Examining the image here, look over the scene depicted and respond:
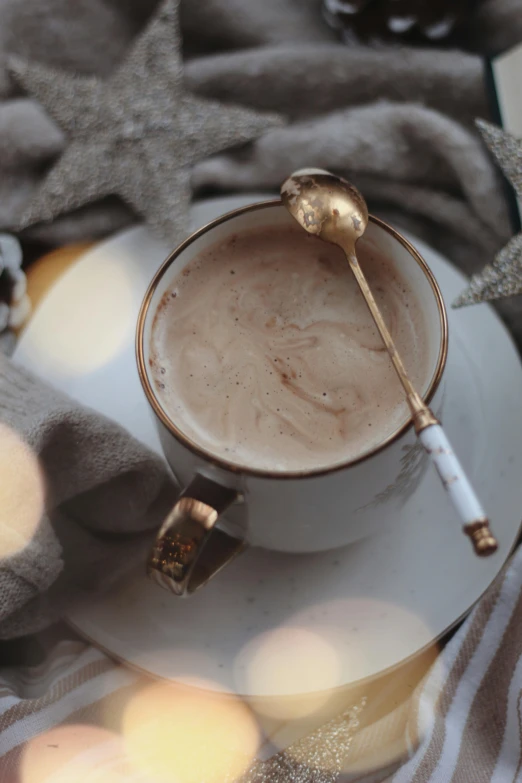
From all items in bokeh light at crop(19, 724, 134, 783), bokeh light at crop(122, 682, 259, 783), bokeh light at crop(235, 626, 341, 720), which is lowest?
bokeh light at crop(19, 724, 134, 783)

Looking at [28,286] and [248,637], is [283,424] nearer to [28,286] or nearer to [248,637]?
[248,637]

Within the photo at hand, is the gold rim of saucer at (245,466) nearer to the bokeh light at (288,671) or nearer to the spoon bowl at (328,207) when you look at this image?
the spoon bowl at (328,207)

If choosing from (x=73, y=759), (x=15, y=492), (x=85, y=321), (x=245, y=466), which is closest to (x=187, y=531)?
(x=245, y=466)

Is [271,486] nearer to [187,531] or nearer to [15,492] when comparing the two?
[187,531]

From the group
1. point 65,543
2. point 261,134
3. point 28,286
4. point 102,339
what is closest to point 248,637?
point 65,543

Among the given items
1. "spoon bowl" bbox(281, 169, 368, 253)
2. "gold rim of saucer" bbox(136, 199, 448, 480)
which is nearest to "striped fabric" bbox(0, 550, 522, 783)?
"gold rim of saucer" bbox(136, 199, 448, 480)

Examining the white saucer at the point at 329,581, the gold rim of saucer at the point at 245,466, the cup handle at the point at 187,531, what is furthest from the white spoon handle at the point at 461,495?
the white saucer at the point at 329,581

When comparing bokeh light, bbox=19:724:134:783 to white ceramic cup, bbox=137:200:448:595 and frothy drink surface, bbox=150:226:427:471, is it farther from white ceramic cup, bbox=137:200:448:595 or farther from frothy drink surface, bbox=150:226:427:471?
frothy drink surface, bbox=150:226:427:471
